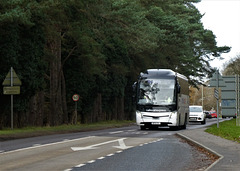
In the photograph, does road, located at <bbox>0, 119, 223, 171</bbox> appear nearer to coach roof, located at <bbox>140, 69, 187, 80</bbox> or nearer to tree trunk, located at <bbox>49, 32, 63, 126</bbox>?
coach roof, located at <bbox>140, 69, 187, 80</bbox>

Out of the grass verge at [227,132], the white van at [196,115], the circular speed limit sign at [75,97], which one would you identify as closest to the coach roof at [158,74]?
the grass verge at [227,132]

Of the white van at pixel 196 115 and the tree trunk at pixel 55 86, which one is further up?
the tree trunk at pixel 55 86

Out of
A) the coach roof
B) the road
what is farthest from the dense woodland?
the road

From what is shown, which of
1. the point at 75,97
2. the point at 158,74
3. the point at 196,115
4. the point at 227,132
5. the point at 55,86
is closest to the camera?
the point at 227,132

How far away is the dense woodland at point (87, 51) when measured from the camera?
113 feet

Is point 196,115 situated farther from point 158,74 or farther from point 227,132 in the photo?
point 227,132

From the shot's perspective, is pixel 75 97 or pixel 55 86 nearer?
pixel 55 86

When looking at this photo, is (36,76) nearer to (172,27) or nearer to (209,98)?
(172,27)

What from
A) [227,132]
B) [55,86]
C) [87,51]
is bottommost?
[227,132]

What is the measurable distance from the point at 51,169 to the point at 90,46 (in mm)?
32689

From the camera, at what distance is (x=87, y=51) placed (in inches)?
1786

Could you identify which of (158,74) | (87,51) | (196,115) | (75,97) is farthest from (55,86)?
(196,115)

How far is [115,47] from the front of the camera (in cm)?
5778

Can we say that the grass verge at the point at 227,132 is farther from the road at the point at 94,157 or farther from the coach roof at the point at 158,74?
the road at the point at 94,157
